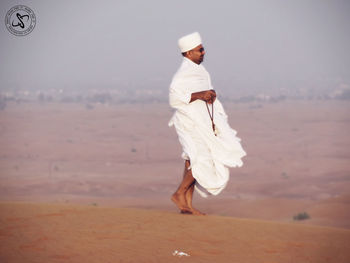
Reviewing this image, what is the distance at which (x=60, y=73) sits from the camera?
58562 millimetres

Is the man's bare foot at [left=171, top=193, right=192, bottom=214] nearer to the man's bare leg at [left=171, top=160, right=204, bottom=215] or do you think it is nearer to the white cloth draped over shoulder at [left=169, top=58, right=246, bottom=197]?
the man's bare leg at [left=171, top=160, right=204, bottom=215]

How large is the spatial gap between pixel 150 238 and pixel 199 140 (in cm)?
169

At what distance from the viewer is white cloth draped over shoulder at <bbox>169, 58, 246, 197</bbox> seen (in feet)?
25.2

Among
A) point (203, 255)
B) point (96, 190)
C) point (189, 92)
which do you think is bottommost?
point (96, 190)

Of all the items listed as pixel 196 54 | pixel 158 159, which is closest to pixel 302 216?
pixel 196 54

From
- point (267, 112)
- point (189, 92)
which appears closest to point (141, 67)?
point (267, 112)

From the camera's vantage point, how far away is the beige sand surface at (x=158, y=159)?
15.1m

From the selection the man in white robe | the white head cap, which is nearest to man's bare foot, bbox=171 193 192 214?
the man in white robe

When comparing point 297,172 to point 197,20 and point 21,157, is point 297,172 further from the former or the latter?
point 197,20

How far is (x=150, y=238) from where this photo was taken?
256 inches

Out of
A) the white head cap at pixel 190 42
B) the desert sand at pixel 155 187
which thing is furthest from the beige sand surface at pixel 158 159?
the white head cap at pixel 190 42

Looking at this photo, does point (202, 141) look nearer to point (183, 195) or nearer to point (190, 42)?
point (183, 195)

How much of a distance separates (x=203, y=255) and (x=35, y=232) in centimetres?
177

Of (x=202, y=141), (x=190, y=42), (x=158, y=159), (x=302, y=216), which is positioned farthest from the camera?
(x=158, y=159)
